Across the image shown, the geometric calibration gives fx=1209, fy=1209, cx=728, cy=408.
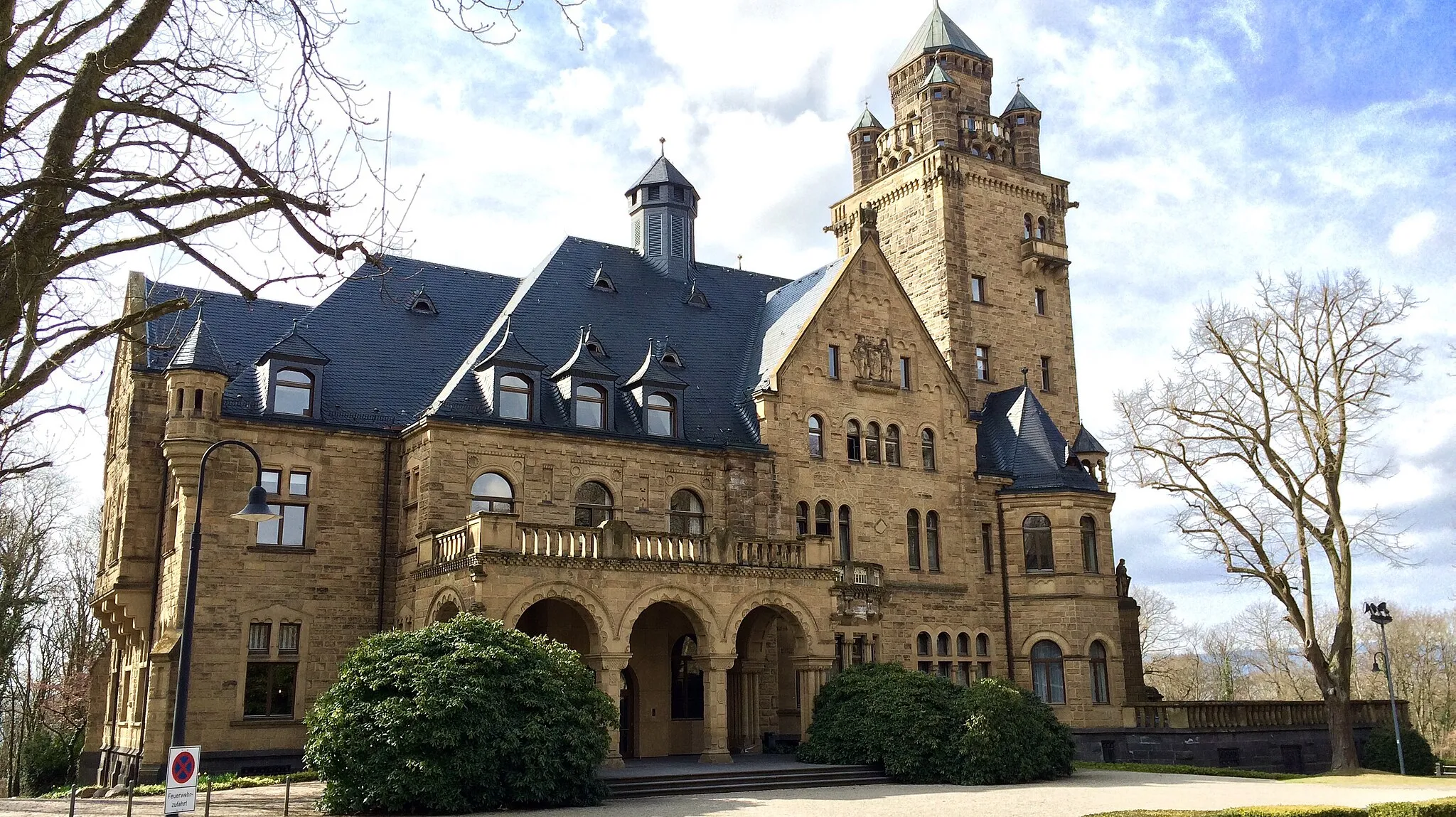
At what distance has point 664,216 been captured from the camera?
4194 centimetres

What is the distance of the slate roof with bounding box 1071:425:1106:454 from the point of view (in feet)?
132

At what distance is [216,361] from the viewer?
29203 millimetres

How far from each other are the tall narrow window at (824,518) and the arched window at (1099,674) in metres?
9.02

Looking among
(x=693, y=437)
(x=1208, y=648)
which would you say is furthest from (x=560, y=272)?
(x=1208, y=648)

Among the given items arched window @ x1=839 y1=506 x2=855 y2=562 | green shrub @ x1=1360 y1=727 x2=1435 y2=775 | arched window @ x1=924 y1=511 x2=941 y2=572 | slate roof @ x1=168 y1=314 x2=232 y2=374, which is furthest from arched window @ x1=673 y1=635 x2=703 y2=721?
green shrub @ x1=1360 y1=727 x2=1435 y2=775

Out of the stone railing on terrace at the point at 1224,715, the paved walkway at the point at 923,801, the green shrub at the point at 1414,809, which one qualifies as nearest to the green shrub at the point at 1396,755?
the stone railing on terrace at the point at 1224,715

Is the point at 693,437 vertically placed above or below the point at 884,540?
above

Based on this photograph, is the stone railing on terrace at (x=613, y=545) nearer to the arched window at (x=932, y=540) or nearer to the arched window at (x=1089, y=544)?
the arched window at (x=932, y=540)

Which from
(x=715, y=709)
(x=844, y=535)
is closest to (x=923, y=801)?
(x=715, y=709)

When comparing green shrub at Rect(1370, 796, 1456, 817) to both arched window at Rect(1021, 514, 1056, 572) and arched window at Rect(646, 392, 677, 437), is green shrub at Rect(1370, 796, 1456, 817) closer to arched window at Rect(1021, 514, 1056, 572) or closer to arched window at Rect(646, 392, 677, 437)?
arched window at Rect(1021, 514, 1056, 572)

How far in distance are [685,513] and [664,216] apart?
41.1ft

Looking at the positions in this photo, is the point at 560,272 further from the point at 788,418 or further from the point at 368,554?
the point at 368,554

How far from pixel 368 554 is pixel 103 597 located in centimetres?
805

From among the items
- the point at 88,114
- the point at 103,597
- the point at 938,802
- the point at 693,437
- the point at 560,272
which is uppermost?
the point at 560,272
